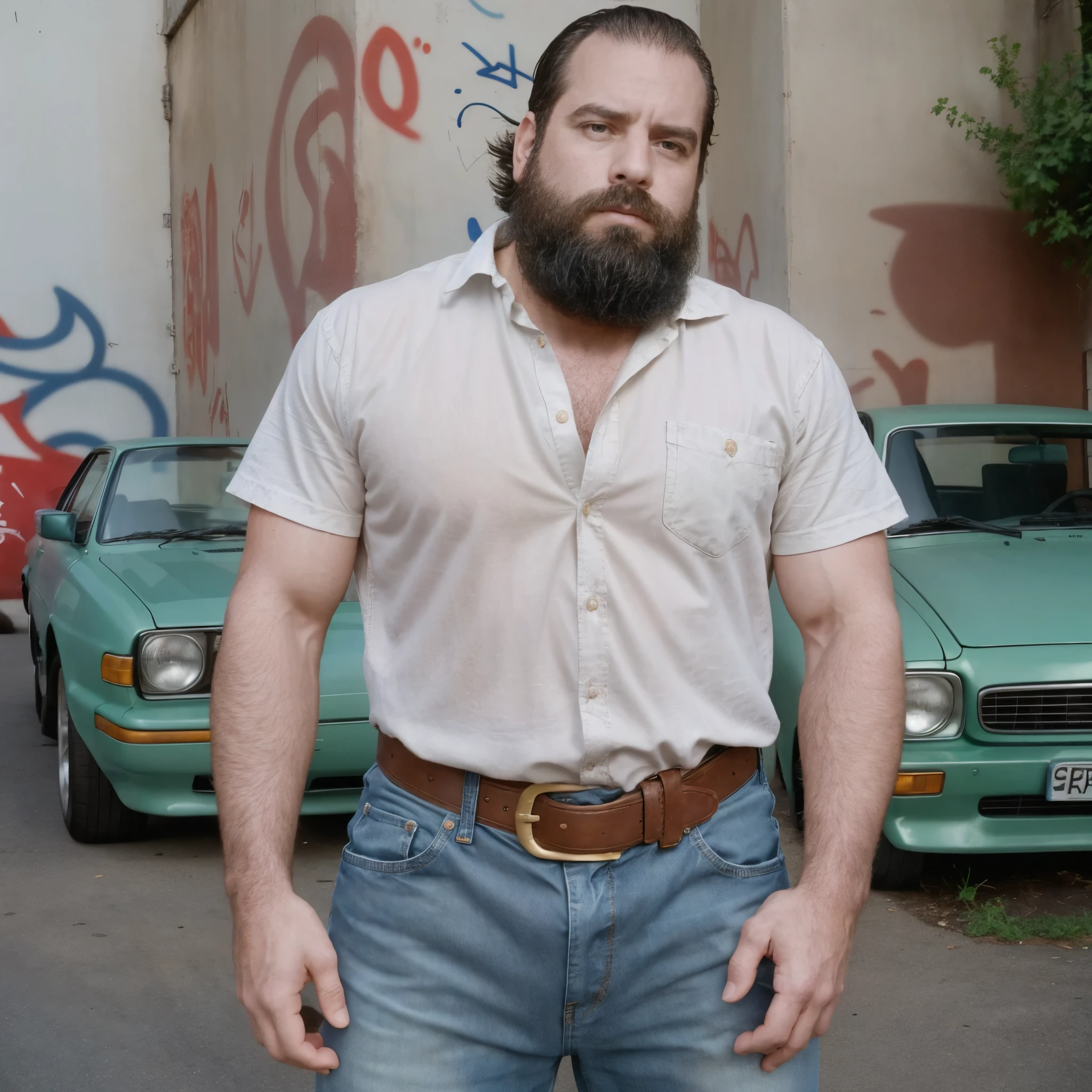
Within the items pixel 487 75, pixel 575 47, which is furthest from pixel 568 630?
pixel 487 75

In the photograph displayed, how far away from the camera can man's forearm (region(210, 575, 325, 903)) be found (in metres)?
1.69

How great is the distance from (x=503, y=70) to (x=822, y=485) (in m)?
7.34

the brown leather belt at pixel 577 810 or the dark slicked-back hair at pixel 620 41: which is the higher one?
the dark slicked-back hair at pixel 620 41

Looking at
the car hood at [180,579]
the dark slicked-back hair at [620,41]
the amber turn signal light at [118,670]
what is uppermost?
the dark slicked-back hair at [620,41]

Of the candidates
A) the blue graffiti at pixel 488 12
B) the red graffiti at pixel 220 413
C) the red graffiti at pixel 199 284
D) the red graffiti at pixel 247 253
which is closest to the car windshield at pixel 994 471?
the blue graffiti at pixel 488 12

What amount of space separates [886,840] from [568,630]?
3.14m

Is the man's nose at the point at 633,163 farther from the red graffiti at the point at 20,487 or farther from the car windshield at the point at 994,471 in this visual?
the red graffiti at the point at 20,487

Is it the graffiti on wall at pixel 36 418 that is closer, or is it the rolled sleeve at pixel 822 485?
the rolled sleeve at pixel 822 485

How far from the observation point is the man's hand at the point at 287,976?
159cm

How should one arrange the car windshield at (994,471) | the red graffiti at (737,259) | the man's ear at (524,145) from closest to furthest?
the man's ear at (524,145) → the car windshield at (994,471) → the red graffiti at (737,259)

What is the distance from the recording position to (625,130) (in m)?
1.82

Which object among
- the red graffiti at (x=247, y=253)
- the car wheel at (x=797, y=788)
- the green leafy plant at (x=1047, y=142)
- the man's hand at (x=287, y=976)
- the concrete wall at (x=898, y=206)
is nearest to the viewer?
the man's hand at (x=287, y=976)

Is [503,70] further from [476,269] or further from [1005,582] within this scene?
[476,269]

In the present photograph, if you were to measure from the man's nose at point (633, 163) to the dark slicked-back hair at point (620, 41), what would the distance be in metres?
0.13
